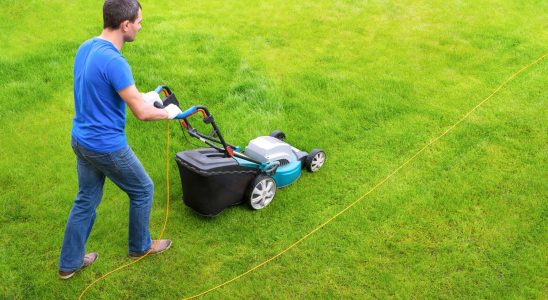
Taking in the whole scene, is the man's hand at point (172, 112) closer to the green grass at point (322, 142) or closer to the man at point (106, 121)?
the man at point (106, 121)

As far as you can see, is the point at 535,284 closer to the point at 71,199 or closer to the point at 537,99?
A: the point at 537,99

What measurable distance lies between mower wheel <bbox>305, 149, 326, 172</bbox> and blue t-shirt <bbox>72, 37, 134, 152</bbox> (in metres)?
1.81

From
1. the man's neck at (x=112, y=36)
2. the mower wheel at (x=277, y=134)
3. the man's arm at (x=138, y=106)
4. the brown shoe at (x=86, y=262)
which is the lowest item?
the brown shoe at (x=86, y=262)

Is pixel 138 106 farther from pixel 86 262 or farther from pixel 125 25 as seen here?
pixel 86 262

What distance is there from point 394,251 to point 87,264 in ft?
7.03

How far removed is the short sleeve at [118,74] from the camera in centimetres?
261

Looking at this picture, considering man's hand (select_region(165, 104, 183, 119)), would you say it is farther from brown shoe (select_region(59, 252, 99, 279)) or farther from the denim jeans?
brown shoe (select_region(59, 252, 99, 279))

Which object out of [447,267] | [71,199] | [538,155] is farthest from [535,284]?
[71,199]

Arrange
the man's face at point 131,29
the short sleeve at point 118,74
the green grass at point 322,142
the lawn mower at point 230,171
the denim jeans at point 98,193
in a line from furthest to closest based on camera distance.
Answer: the lawn mower at point 230,171
the green grass at point 322,142
the denim jeans at point 98,193
the man's face at point 131,29
the short sleeve at point 118,74

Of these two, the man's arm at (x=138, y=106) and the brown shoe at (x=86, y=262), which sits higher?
the man's arm at (x=138, y=106)

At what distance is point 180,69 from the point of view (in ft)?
19.5

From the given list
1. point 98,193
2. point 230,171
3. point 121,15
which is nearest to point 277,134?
point 230,171

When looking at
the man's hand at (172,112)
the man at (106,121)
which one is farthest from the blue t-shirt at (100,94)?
the man's hand at (172,112)

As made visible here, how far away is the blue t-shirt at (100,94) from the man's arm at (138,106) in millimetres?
34
